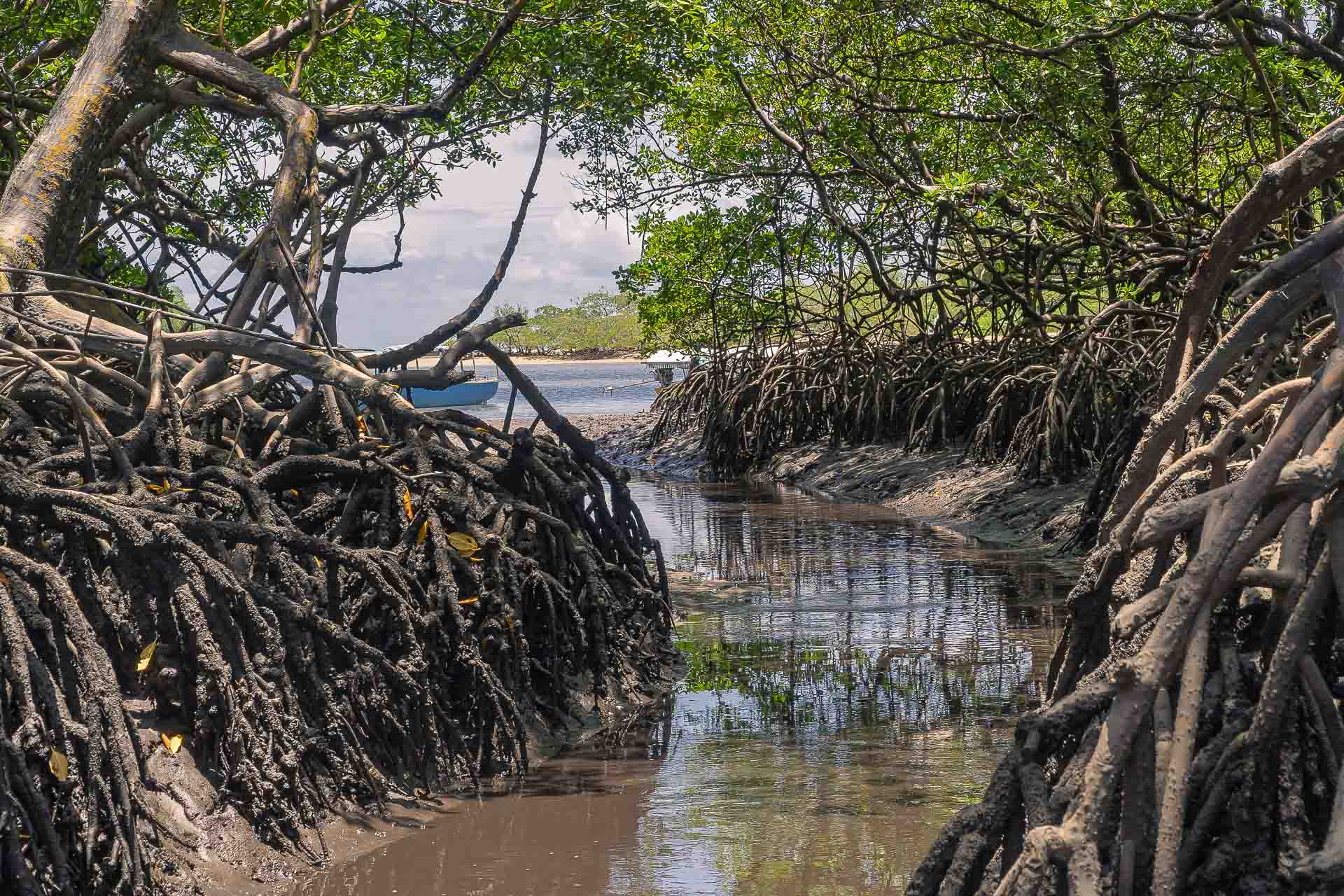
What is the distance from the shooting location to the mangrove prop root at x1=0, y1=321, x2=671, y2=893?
322cm

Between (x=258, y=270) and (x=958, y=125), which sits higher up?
(x=958, y=125)

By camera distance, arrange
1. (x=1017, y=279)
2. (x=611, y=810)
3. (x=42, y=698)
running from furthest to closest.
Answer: (x=1017, y=279) < (x=611, y=810) < (x=42, y=698)

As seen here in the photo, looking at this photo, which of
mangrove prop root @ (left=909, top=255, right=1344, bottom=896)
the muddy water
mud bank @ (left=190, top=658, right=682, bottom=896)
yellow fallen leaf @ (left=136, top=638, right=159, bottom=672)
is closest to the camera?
mangrove prop root @ (left=909, top=255, right=1344, bottom=896)

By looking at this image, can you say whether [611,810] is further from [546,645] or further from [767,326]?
[767,326]

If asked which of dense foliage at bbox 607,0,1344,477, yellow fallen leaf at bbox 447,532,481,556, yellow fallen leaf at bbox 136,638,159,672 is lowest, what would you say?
yellow fallen leaf at bbox 136,638,159,672

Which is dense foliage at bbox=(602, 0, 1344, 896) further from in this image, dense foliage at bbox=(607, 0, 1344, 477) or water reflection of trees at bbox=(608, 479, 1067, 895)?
water reflection of trees at bbox=(608, 479, 1067, 895)

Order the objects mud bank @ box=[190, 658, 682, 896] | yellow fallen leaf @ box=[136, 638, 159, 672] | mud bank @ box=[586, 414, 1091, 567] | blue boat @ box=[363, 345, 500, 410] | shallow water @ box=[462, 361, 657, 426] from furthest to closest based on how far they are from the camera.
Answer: blue boat @ box=[363, 345, 500, 410], shallow water @ box=[462, 361, 657, 426], mud bank @ box=[586, 414, 1091, 567], yellow fallen leaf @ box=[136, 638, 159, 672], mud bank @ box=[190, 658, 682, 896]

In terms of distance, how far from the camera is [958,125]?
11680 mm

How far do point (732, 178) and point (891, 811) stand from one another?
10.5m

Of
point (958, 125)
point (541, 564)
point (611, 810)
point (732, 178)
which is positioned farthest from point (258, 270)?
point (732, 178)

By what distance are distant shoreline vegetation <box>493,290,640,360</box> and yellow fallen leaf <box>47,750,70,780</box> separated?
4119 inches

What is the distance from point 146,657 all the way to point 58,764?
0.70m

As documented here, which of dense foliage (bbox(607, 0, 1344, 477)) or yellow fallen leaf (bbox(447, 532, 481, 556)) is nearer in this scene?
yellow fallen leaf (bbox(447, 532, 481, 556))

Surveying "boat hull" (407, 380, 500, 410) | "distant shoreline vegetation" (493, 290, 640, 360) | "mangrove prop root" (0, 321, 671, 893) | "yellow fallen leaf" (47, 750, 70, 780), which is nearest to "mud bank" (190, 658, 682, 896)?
"mangrove prop root" (0, 321, 671, 893)
